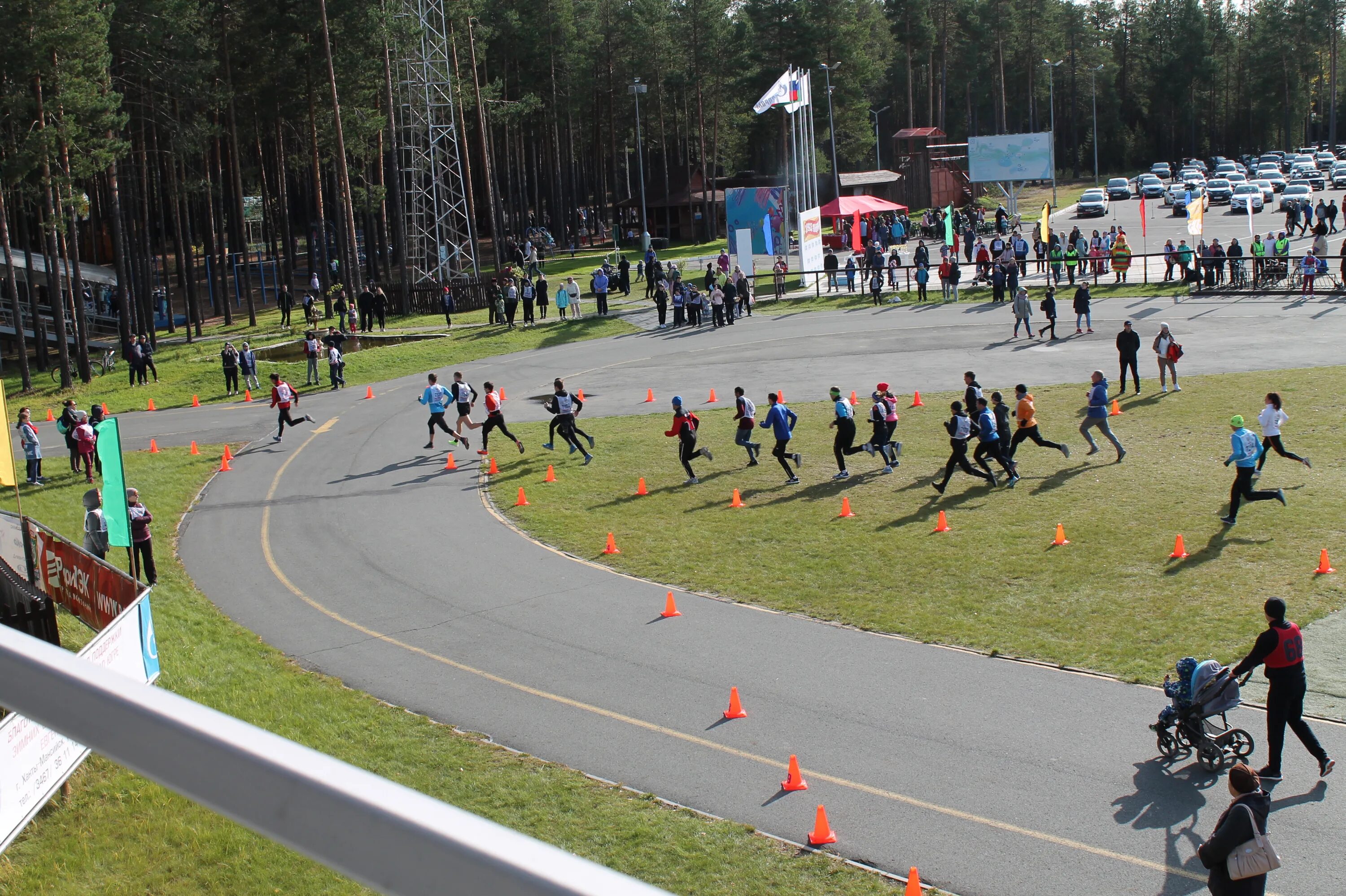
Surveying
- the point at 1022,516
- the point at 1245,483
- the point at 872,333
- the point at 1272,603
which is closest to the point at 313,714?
the point at 1272,603

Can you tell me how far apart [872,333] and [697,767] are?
2827 centimetres

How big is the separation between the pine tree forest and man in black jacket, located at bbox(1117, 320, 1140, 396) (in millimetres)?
33177

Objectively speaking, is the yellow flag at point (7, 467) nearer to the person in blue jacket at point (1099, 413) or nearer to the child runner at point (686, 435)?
the child runner at point (686, 435)

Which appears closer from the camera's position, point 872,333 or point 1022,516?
point 1022,516

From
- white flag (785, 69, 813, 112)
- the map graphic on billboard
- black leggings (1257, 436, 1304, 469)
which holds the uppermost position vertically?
white flag (785, 69, 813, 112)

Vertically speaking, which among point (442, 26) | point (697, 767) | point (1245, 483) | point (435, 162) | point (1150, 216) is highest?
point (442, 26)

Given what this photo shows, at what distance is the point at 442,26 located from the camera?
178 ft

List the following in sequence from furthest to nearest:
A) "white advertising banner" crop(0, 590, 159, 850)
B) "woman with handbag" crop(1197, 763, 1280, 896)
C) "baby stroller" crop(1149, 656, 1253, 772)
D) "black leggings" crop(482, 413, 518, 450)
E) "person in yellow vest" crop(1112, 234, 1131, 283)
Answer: "person in yellow vest" crop(1112, 234, 1131, 283) < "black leggings" crop(482, 413, 518, 450) < "baby stroller" crop(1149, 656, 1253, 772) < "white advertising banner" crop(0, 590, 159, 850) < "woman with handbag" crop(1197, 763, 1280, 896)

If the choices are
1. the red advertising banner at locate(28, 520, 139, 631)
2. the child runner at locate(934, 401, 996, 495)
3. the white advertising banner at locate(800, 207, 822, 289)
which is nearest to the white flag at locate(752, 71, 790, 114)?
the white advertising banner at locate(800, 207, 822, 289)

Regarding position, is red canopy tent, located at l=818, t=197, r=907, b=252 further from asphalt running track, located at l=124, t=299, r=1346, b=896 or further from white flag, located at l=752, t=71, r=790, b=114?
asphalt running track, located at l=124, t=299, r=1346, b=896

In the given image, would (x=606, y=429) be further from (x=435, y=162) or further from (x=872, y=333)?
(x=435, y=162)

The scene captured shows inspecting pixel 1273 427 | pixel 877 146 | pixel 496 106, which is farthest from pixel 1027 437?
pixel 877 146

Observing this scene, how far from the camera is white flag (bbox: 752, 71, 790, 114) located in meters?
46.9

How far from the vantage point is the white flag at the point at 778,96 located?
46.9 m
